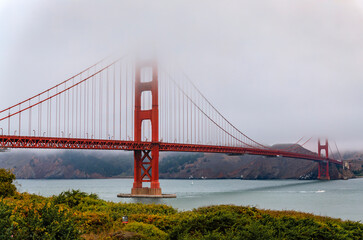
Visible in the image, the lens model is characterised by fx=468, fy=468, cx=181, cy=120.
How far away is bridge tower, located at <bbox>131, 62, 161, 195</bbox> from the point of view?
57781mm

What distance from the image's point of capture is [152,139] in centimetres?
5778

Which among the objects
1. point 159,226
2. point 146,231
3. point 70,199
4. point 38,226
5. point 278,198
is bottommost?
point 278,198

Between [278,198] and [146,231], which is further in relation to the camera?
[278,198]

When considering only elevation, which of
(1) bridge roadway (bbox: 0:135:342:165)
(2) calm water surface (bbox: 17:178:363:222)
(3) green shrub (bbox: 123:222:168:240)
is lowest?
(2) calm water surface (bbox: 17:178:363:222)

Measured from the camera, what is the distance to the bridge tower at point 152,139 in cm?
5778

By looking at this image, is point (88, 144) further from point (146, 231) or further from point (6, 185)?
point (146, 231)

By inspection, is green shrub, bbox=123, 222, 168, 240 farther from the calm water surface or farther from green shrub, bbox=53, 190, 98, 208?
the calm water surface

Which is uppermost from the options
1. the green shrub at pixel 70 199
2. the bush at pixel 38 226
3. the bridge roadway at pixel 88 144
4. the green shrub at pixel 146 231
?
the bridge roadway at pixel 88 144

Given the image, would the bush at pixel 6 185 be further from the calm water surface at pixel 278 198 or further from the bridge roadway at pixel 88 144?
the bridge roadway at pixel 88 144

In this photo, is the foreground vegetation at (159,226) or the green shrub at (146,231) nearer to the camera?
the foreground vegetation at (159,226)

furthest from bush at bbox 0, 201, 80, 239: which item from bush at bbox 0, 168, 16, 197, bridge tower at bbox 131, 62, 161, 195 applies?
bridge tower at bbox 131, 62, 161, 195

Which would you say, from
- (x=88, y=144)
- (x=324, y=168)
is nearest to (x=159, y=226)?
(x=88, y=144)

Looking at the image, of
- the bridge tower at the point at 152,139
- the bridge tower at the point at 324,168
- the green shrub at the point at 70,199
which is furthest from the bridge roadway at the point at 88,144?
the bridge tower at the point at 324,168

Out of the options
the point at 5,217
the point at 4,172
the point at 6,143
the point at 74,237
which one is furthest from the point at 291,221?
the point at 6,143
